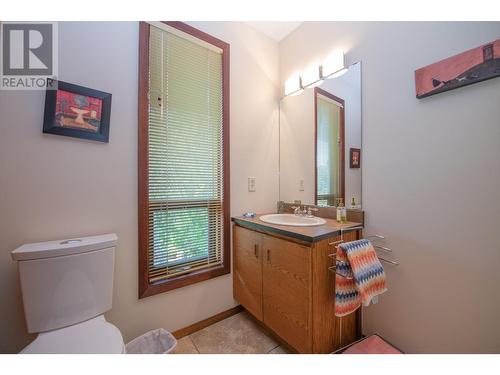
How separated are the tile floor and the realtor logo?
1.87 metres

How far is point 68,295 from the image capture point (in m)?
1.00

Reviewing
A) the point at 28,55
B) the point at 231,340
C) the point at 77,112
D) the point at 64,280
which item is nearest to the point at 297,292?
the point at 231,340

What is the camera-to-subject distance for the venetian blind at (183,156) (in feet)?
4.62

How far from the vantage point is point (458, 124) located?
102cm

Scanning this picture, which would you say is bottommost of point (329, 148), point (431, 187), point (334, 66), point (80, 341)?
point (80, 341)

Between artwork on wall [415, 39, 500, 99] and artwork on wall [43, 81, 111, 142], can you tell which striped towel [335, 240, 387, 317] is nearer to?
artwork on wall [415, 39, 500, 99]

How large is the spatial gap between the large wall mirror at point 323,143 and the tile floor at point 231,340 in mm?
1142

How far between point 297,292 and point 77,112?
1.68 metres

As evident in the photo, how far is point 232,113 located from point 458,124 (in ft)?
4.86

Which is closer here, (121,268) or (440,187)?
(440,187)

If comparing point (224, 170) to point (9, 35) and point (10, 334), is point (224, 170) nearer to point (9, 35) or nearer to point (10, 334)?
point (9, 35)

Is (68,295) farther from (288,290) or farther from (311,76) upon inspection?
(311,76)
